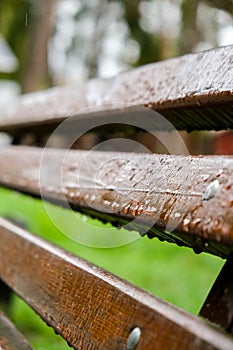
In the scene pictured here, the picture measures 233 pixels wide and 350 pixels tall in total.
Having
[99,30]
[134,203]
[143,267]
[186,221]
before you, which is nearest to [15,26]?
[99,30]

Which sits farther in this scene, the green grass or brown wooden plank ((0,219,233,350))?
the green grass

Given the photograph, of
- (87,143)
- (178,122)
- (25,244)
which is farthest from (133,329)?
(87,143)

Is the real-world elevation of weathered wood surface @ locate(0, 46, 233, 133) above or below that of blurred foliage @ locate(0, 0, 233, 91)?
above

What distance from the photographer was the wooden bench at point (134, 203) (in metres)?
0.55

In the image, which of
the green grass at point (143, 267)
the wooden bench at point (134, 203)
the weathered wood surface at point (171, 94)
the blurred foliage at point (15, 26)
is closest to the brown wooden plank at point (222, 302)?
the wooden bench at point (134, 203)

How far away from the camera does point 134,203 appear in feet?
2.29

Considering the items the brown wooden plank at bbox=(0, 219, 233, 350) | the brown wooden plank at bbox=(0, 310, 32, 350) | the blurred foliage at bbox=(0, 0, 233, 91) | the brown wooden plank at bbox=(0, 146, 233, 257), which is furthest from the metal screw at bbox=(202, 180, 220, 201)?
the blurred foliage at bbox=(0, 0, 233, 91)

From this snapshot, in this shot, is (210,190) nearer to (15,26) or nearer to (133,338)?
(133,338)

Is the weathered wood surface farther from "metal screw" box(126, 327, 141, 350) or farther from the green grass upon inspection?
the green grass

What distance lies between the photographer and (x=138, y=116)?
1005mm

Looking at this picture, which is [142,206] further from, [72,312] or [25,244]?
[25,244]

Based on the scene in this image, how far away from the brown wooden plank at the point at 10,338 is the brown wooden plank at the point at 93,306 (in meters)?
0.05

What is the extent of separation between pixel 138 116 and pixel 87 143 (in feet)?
21.7

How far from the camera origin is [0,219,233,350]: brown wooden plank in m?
0.52
